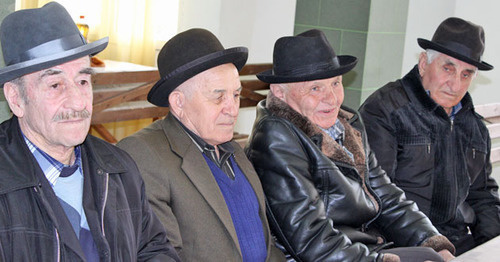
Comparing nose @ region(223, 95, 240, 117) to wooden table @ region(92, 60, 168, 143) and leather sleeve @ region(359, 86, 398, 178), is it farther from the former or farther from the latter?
wooden table @ region(92, 60, 168, 143)

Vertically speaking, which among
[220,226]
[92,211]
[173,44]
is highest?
[173,44]

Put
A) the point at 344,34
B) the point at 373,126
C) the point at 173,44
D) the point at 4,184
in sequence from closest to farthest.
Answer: the point at 4,184
the point at 173,44
the point at 373,126
the point at 344,34

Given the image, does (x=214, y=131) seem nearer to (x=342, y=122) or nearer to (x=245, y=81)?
(x=342, y=122)

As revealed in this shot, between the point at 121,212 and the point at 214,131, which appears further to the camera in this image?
the point at 214,131

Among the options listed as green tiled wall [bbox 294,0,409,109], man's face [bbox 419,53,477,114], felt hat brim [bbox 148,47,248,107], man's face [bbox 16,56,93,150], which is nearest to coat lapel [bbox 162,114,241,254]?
felt hat brim [bbox 148,47,248,107]

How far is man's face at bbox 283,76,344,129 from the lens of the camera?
2773 millimetres

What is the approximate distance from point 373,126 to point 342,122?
42cm

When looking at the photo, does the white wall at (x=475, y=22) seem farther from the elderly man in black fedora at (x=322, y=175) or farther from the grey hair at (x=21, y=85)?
the grey hair at (x=21, y=85)

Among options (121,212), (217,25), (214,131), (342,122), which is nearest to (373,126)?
(342,122)

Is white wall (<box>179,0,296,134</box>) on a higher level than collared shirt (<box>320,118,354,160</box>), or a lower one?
higher

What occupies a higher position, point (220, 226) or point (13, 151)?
point (13, 151)

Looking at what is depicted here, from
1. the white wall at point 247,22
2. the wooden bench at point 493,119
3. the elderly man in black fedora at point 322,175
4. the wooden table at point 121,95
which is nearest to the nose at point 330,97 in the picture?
the elderly man in black fedora at point 322,175

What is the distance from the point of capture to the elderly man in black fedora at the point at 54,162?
1718mm

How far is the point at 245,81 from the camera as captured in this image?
5062 millimetres
